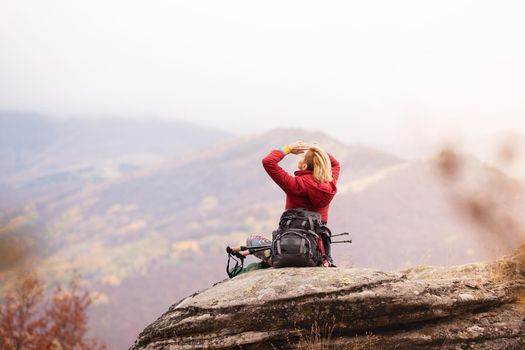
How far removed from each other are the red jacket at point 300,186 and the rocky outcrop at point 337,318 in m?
1.19

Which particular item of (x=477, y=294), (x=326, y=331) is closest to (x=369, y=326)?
(x=326, y=331)

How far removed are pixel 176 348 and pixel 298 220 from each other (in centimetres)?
259

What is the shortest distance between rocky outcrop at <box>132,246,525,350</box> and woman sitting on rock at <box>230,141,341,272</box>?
Answer: 46.3 inches

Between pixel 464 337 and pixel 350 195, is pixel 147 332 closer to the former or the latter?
pixel 464 337

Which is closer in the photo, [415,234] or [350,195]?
[415,234]

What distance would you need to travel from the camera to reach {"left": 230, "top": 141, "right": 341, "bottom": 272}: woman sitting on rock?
7457mm

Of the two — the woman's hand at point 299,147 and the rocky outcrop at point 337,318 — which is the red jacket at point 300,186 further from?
the rocky outcrop at point 337,318

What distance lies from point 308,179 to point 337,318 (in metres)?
2.18

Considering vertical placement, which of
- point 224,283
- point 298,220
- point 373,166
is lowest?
point 224,283

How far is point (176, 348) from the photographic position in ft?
21.1

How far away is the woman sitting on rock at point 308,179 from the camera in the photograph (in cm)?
746

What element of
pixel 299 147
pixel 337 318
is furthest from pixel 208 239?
pixel 337 318

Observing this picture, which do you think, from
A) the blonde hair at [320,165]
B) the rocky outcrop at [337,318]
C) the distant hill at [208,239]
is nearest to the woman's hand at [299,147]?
the blonde hair at [320,165]

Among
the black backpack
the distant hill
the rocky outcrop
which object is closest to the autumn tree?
the rocky outcrop
